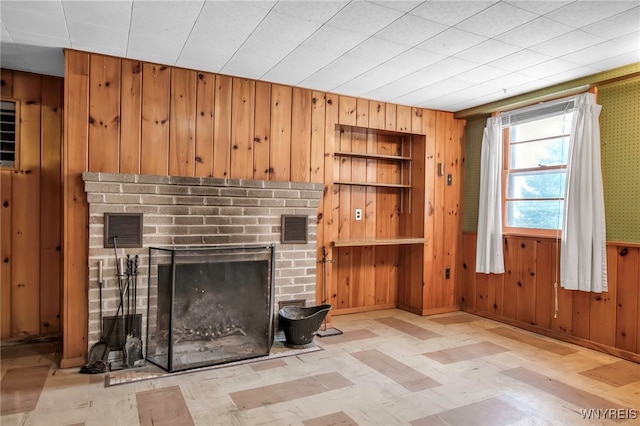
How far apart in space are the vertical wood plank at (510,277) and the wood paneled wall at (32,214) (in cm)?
439

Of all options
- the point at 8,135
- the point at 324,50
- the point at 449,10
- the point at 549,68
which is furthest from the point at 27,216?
the point at 549,68

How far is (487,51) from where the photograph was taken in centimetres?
294

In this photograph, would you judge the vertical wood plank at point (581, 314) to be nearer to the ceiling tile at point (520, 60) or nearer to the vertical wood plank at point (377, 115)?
the ceiling tile at point (520, 60)

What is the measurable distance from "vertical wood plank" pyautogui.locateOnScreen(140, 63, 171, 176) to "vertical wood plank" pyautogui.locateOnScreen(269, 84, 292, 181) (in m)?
0.92

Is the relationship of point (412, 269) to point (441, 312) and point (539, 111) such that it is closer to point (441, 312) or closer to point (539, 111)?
point (441, 312)

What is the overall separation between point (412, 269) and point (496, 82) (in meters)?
2.22

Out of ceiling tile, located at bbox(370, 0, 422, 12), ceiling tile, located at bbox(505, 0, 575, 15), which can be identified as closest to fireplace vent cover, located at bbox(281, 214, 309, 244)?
ceiling tile, located at bbox(370, 0, 422, 12)

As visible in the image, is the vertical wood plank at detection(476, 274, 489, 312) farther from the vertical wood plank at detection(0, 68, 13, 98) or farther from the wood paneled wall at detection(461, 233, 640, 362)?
the vertical wood plank at detection(0, 68, 13, 98)

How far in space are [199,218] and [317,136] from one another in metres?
1.42

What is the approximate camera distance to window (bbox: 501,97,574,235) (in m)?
3.87

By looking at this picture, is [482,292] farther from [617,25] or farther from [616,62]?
[617,25]

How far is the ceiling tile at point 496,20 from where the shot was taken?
→ 7.69 ft

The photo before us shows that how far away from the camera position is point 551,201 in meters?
3.97

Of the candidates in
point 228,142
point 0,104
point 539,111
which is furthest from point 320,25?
point 0,104
